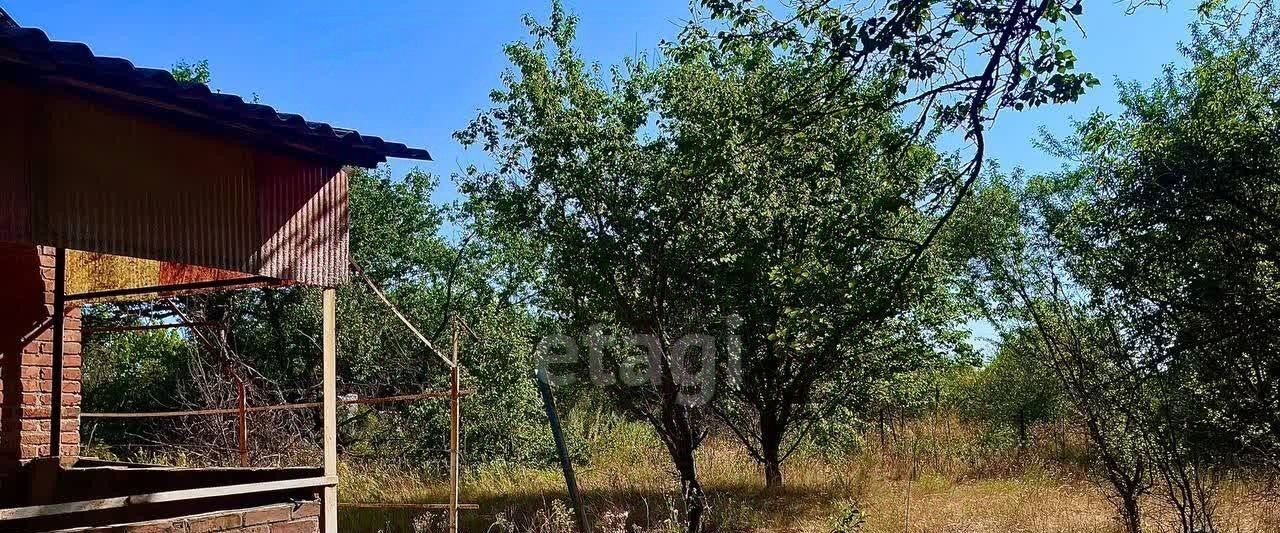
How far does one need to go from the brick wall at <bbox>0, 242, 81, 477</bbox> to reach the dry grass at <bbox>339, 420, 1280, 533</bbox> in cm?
359

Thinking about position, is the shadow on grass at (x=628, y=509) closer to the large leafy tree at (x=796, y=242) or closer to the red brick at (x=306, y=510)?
the large leafy tree at (x=796, y=242)

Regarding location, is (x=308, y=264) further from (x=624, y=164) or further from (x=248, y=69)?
(x=248, y=69)

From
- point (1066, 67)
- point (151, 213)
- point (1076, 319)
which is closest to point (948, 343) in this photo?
point (1076, 319)

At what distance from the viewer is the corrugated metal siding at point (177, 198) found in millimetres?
5055

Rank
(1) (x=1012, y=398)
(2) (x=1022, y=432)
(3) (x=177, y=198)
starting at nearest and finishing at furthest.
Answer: (3) (x=177, y=198) → (2) (x=1022, y=432) → (1) (x=1012, y=398)

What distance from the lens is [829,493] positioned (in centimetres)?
1352

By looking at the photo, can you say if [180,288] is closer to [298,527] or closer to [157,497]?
[298,527]

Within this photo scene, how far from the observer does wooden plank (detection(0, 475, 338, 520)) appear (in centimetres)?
492

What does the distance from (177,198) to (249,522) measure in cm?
192

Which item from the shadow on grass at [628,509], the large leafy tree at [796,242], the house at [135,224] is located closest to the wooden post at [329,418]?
the house at [135,224]

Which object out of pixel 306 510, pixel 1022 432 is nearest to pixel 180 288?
pixel 306 510

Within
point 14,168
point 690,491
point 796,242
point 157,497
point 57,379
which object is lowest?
point 690,491

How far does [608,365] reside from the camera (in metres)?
12.8

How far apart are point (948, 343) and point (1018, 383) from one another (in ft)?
18.8
